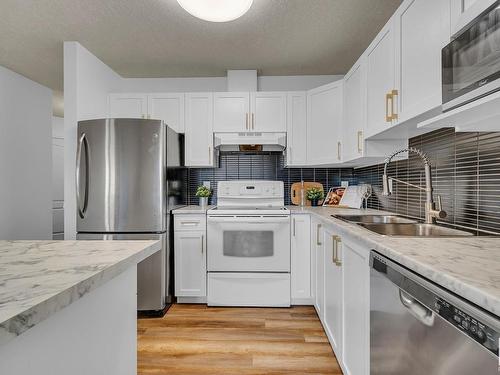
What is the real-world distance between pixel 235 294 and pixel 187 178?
1.44 m

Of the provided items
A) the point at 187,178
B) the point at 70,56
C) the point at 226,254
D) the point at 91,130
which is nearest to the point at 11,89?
the point at 70,56

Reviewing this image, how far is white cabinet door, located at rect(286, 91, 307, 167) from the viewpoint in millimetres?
3098

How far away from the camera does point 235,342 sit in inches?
82.4

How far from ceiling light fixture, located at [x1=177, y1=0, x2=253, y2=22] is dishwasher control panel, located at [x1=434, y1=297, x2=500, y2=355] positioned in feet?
5.58

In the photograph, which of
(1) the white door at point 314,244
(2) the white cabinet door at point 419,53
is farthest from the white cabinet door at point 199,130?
(2) the white cabinet door at point 419,53

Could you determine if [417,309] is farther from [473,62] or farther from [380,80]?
[380,80]

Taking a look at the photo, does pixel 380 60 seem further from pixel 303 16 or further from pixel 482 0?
pixel 482 0

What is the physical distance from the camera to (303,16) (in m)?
2.32

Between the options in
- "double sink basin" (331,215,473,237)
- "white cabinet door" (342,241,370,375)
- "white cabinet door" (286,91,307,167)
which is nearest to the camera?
"white cabinet door" (342,241,370,375)

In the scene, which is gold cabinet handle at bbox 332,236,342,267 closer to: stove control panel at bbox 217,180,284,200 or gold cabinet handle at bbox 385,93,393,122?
gold cabinet handle at bbox 385,93,393,122

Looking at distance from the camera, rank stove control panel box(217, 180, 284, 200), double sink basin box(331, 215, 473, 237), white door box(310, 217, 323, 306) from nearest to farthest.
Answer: double sink basin box(331, 215, 473, 237)
white door box(310, 217, 323, 306)
stove control panel box(217, 180, 284, 200)

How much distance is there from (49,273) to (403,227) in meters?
1.77

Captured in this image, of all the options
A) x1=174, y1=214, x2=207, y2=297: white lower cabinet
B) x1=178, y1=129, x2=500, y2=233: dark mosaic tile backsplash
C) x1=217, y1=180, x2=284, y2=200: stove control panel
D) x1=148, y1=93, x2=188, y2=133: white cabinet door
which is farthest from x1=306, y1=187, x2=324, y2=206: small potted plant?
x1=148, y1=93, x2=188, y2=133: white cabinet door

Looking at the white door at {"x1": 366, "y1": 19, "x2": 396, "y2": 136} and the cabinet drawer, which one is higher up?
the white door at {"x1": 366, "y1": 19, "x2": 396, "y2": 136}
